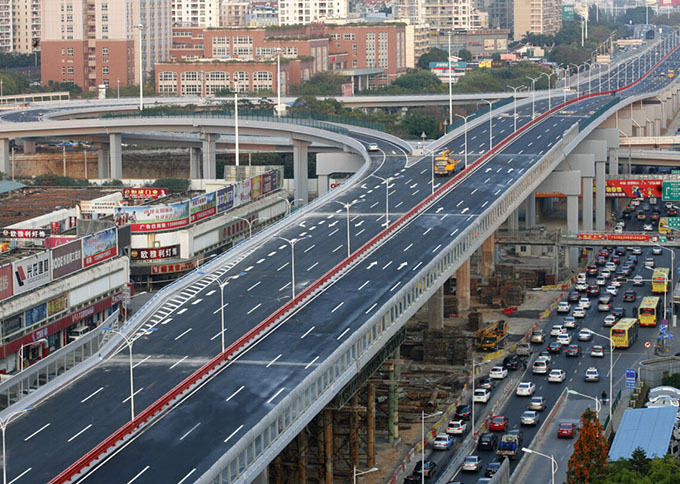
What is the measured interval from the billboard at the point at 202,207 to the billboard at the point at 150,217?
8.23 ft

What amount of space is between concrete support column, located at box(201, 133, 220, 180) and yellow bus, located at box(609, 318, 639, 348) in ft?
270

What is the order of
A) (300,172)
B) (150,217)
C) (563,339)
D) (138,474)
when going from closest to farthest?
1. (138,474)
2. (563,339)
3. (150,217)
4. (300,172)

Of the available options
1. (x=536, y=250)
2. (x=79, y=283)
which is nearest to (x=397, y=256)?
(x=79, y=283)

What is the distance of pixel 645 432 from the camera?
7650 cm

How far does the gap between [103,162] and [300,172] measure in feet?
128

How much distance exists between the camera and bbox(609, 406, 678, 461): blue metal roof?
2867 inches

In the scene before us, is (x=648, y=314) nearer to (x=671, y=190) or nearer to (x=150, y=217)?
(x=671, y=190)

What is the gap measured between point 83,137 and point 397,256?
101 metres

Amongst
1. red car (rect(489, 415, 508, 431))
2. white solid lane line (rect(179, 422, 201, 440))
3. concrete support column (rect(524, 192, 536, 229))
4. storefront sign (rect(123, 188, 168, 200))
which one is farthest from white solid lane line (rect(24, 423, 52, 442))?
concrete support column (rect(524, 192, 536, 229))

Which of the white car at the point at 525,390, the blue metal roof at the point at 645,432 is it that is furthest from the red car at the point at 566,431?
the white car at the point at 525,390

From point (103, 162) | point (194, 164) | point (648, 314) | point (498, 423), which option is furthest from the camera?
point (194, 164)

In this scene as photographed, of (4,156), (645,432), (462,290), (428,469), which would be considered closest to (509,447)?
(428,469)

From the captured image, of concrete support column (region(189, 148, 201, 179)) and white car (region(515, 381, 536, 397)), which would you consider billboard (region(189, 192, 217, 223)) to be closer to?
white car (region(515, 381, 536, 397))

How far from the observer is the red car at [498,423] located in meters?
85.9
